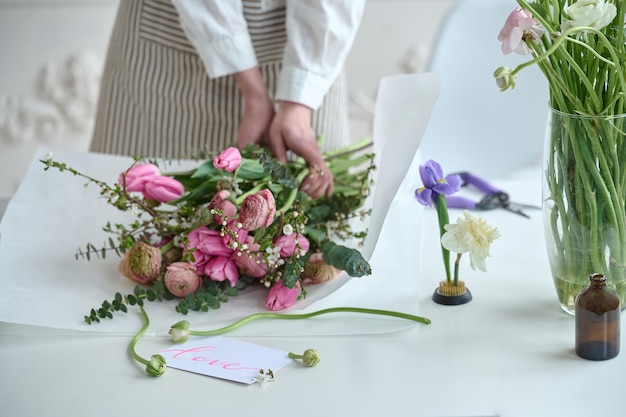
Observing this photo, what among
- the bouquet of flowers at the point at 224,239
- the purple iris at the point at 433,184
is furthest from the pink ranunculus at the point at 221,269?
the purple iris at the point at 433,184

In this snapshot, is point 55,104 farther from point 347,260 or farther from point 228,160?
point 347,260

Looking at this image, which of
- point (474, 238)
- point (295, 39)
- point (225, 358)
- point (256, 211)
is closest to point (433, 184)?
point (474, 238)

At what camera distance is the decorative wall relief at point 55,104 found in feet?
9.03

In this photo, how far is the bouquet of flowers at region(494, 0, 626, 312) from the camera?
821 millimetres

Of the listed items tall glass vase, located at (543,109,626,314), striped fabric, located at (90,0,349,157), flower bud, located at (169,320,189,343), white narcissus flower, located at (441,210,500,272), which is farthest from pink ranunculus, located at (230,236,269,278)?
A: striped fabric, located at (90,0,349,157)

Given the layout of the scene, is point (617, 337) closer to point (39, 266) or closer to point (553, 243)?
point (553, 243)

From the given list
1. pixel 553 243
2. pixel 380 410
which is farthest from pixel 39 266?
pixel 553 243

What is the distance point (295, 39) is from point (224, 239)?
0.43 metres

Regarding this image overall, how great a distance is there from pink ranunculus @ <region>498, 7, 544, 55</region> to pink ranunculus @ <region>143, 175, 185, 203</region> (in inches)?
17.3

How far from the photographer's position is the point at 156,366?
2.74ft

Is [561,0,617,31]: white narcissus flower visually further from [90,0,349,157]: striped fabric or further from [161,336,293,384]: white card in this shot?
[90,0,349,157]: striped fabric

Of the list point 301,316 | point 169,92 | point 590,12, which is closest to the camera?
point 590,12

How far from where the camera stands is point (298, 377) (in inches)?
32.8

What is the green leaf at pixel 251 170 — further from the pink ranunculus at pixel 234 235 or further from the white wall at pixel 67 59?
the white wall at pixel 67 59
